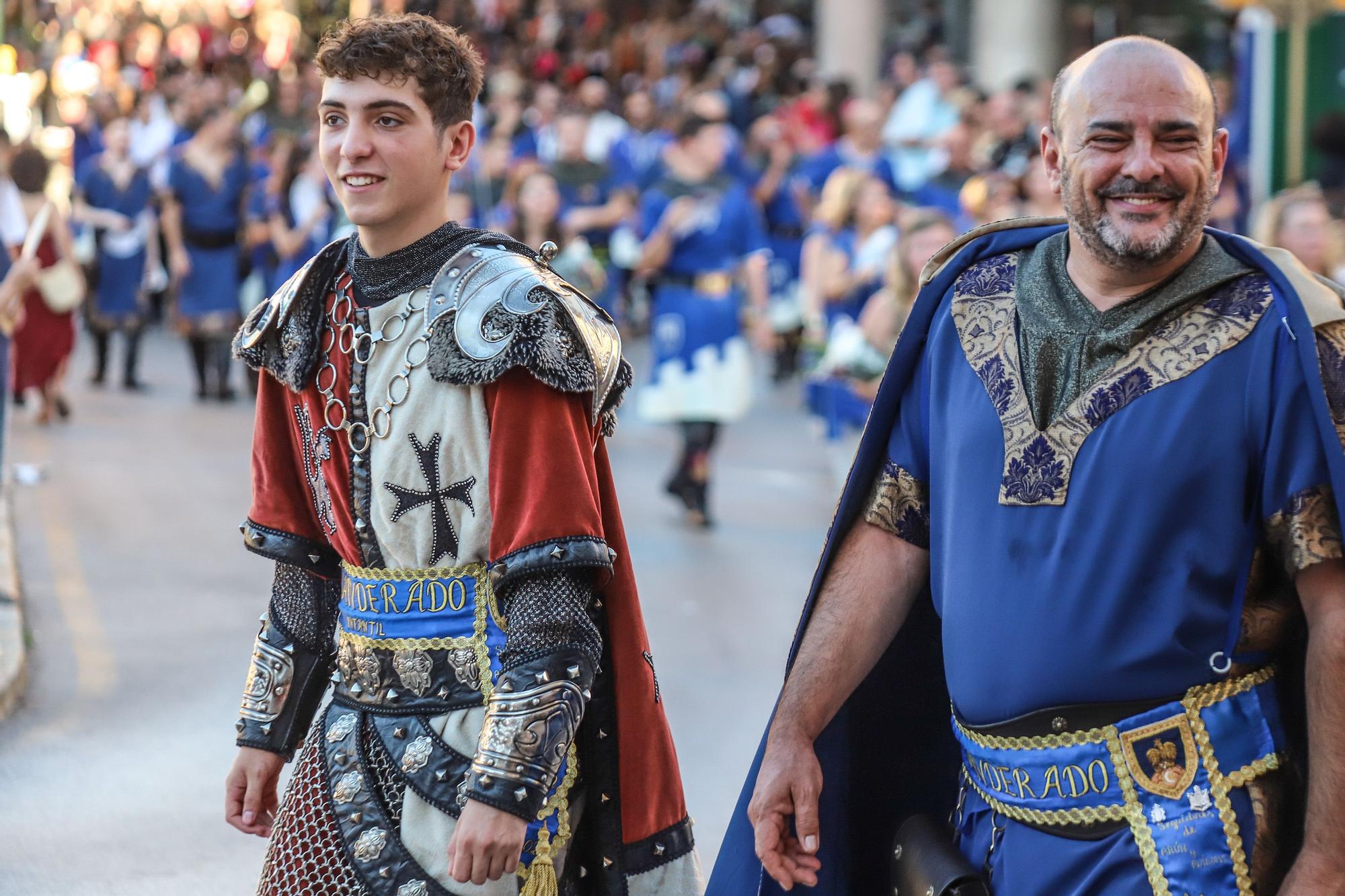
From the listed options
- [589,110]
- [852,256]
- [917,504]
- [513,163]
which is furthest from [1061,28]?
[917,504]

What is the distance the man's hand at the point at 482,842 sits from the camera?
8.59ft

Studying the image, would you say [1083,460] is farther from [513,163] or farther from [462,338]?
[513,163]

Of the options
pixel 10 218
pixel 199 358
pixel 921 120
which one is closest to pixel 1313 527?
pixel 10 218

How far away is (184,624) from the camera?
7.86 m

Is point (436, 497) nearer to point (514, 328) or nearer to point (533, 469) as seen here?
point (533, 469)

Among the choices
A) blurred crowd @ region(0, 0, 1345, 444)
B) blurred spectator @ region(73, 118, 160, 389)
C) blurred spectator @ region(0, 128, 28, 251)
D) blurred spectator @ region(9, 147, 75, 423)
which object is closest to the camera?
blurred spectator @ region(0, 128, 28, 251)

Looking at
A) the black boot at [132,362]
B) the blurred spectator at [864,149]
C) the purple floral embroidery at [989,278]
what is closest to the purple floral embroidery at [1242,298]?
the purple floral embroidery at [989,278]

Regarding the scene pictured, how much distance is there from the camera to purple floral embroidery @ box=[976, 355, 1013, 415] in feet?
9.08

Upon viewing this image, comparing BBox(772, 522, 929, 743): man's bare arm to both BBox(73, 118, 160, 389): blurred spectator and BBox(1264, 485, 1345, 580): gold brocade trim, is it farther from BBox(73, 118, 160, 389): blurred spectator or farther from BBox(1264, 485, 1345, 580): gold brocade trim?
BBox(73, 118, 160, 389): blurred spectator

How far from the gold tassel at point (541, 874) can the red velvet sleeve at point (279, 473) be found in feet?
2.11

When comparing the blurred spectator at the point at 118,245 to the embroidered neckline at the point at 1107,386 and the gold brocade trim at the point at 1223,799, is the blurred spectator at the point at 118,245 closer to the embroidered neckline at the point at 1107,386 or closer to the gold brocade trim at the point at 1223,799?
the embroidered neckline at the point at 1107,386

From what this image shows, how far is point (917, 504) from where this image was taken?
298 centimetres

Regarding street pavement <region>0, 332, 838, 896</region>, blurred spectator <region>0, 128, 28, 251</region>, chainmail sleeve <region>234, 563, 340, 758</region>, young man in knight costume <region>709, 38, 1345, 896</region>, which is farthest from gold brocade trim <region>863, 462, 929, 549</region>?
blurred spectator <region>0, 128, 28, 251</region>

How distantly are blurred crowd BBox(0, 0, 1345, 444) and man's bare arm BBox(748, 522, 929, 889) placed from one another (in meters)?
3.81
